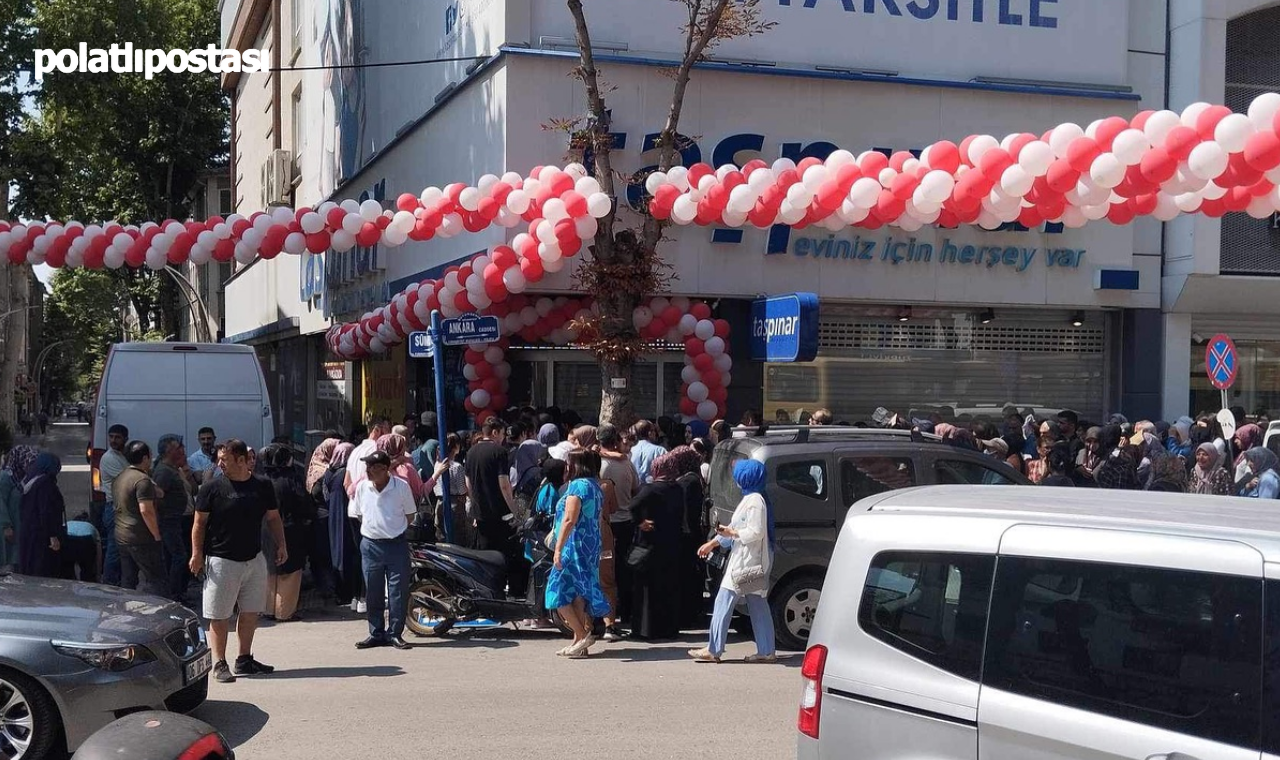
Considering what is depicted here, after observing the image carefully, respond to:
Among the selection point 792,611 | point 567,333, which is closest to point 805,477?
point 792,611

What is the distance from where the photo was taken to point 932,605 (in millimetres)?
4430

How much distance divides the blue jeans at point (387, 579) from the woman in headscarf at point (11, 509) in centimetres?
307

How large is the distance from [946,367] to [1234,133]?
8.59m

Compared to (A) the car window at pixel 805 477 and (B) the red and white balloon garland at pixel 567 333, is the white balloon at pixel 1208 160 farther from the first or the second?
(B) the red and white balloon garland at pixel 567 333

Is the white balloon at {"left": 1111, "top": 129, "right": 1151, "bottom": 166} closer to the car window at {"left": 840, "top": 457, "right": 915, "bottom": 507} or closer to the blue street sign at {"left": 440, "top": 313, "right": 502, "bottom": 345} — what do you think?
the car window at {"left": 840, "top": 457, "right": 915, "bottom": 507}

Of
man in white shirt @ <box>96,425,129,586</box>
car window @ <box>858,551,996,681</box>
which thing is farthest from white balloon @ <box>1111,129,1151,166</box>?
man in white shirt @ <box>96,425,129,586</box>

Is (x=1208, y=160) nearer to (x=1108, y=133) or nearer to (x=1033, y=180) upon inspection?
(x=1108, y=133)

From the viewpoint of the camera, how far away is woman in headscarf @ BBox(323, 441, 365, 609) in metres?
11.4

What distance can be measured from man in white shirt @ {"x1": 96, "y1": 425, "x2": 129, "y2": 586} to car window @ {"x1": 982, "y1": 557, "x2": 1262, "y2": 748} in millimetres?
8503

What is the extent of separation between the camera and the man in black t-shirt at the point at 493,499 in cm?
1158

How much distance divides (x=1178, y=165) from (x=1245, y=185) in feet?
1.92

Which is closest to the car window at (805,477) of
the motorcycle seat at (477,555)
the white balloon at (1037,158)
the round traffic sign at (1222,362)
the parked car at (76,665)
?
the motorcycle seat at (477,555)

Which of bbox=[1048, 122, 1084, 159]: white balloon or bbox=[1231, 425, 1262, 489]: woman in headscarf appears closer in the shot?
bbox=[1048, 122, 1084, 159]: white balloon

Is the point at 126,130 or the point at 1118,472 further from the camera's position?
the point at 126,130
